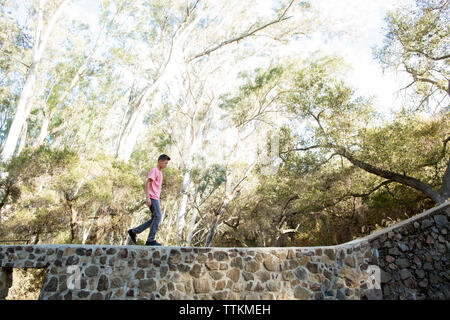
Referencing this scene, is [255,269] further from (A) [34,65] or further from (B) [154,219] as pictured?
(A) [34,65]

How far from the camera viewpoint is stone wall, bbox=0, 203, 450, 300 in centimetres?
480

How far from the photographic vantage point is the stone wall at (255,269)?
4.80m

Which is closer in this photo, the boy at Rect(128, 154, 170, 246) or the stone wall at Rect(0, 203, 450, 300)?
the stone wall at Rect(0, 203, 450, 300)

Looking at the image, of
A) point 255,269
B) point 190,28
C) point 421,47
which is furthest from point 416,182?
point 190,28

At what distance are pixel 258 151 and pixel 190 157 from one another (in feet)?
11.9

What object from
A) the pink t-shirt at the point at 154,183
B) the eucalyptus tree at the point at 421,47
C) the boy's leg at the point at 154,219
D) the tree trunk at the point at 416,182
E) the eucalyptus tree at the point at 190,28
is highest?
the eucalyptus tree at the point at 190,28

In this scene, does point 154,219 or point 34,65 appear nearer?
point 154,219

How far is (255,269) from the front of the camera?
17.4 feet

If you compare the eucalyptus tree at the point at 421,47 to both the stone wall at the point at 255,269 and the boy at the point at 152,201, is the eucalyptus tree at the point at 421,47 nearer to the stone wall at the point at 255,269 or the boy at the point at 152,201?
the stone wall at the point at 255,269

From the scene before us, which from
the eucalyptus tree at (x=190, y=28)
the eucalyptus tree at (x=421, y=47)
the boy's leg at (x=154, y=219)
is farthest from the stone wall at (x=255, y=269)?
the eucalyptus tree at (x=190, y=28)

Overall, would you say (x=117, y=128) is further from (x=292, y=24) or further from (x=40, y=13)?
(x=292, y=24)

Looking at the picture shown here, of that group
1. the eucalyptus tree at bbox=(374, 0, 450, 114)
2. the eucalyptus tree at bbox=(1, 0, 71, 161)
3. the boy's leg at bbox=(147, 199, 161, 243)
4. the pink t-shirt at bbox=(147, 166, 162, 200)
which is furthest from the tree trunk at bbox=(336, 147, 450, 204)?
the eucalyptus tree at bbox=(1, 0, 71, 161)

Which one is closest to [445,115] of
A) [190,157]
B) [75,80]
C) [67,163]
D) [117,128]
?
[190,157]

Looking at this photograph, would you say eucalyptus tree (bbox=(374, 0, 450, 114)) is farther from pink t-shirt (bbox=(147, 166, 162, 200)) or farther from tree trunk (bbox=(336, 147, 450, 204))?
pink t-shirt (bbox=(147, 166, 162, 200))
